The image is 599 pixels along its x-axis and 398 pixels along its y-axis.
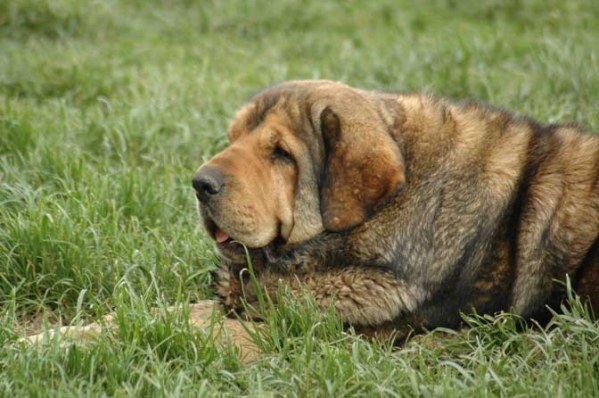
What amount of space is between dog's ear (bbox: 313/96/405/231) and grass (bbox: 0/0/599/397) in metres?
0.47

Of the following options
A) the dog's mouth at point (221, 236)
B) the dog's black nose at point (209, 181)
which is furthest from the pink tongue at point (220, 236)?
the dog's black nose at point (209, 181)

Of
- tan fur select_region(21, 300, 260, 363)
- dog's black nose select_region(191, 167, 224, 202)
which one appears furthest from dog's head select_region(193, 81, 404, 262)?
tan fur select_region(21, 300, 260, 363)

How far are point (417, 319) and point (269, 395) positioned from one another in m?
0.97

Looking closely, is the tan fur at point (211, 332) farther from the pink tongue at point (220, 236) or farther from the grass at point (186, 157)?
Answer: the pink tongue at point (220, 236)

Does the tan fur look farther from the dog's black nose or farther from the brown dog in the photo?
the dog's black nose

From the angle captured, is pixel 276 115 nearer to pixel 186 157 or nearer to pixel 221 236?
pixel 221 236

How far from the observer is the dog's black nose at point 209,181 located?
4.18 metres

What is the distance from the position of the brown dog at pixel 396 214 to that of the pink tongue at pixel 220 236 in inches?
0.5

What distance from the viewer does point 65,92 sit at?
298 inches

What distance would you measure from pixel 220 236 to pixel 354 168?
28.9 inches

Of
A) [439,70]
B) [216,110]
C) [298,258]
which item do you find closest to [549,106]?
[439,70]

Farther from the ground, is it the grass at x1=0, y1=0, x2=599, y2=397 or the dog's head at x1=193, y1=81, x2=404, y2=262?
the dog's head at x1=193, y1=81, x2=404, y2=262

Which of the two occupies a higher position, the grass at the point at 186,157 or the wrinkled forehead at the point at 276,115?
the wrinkled forehead at the point at 276,115

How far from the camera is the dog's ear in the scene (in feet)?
14.0
